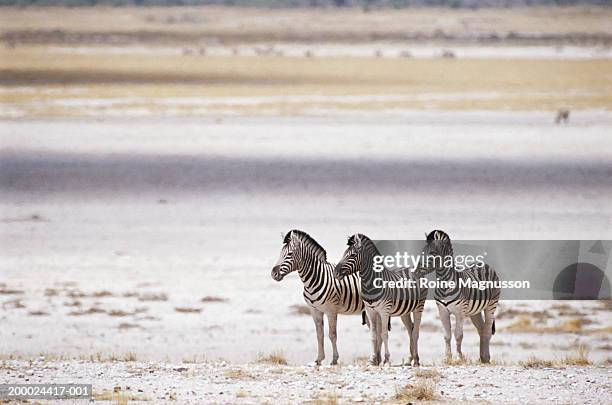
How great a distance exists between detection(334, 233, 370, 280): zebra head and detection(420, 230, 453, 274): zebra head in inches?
14.5

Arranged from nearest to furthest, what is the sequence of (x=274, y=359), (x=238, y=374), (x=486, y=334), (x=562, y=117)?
1. (x=486, y=334)
2. (x=238, y=374)
3. (x=274, y=359)
4. (x=562, y=117)

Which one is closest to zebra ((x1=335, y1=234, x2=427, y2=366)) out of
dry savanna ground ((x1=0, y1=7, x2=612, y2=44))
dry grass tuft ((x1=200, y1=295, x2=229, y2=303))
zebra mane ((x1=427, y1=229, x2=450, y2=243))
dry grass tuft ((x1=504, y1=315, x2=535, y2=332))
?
zebra mane ((x1=427, y1=229, x2=450, y2=243))

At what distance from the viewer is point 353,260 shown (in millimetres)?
7457

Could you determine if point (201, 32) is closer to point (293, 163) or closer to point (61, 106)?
point (61, 106)

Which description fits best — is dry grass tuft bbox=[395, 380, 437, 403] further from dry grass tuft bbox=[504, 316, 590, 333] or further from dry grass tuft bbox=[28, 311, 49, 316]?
dry grass tuft bbox=[28, 311, 49, 316]

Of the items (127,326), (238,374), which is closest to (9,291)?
(127,326)

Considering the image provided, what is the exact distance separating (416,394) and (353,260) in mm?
976

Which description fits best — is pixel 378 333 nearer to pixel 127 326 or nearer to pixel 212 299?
pixel 127 326

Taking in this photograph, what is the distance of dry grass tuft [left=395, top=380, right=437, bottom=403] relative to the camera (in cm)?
777

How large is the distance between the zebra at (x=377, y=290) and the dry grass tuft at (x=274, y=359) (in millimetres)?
1963

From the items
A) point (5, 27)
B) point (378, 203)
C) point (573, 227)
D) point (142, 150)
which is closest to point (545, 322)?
point (573, 227)

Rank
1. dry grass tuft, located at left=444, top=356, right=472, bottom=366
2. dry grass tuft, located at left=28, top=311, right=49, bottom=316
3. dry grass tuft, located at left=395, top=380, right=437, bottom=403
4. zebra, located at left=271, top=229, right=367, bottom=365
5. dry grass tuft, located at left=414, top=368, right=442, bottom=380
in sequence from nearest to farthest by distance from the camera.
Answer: zebra, located at left=271, top=229, right=367, bottom=365 → dry grass tuft, located at left=395, top=380, right=437, bottom=403 → dry grass tuft, located at left=414, top=368, right=442, bottom=380 → dry grass tuft, located at left=444, top=356, right=472, bottom=366 → dry grass tuft, located at left=28, top=311, right=49, bottom=316

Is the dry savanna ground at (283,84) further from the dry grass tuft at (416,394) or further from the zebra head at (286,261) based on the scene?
the dry grass tuft at (416,394)

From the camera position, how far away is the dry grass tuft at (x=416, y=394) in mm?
7766
